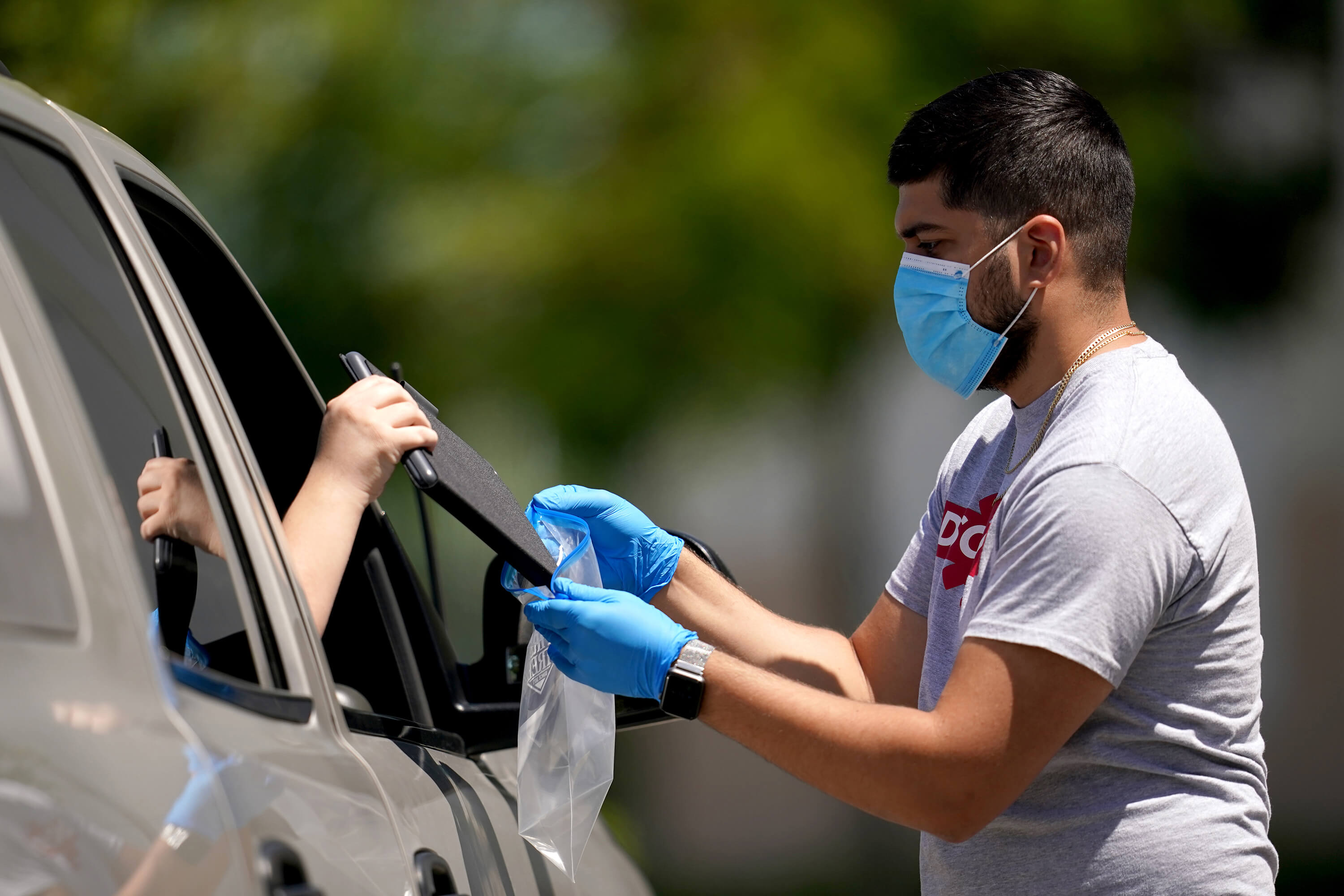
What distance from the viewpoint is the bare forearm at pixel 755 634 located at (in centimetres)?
238

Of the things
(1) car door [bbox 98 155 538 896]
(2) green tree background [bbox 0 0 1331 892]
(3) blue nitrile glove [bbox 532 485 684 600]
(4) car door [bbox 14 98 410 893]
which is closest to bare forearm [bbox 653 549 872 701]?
(3) blue nitrile glove [bbox 532 485 684 600]

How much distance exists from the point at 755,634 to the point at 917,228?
0.88 meters

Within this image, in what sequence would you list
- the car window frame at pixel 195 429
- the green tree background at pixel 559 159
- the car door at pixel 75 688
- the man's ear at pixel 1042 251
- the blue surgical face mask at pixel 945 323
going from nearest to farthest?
the car door at pixel 75 688 → the car window frame at pixel 195 429 → the man's ear at pixel 1042 251 → the blue surgical face mask at pixel 945 323 → the green tree background at pixel 559 159

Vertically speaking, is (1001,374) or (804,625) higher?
(1001,374)

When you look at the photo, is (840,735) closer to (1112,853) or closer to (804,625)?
(1112,853)

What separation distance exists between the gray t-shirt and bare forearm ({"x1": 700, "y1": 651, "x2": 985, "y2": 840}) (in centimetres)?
18

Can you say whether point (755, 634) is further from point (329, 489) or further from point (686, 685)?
point (329, 489)

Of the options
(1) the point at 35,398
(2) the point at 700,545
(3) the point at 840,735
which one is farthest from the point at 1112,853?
(1) the point at 35,398

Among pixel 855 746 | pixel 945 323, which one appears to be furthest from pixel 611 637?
pixel 945 323

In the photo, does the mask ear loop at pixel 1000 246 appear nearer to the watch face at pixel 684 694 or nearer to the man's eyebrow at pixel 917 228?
the man's eyebrow at pixel 917 228

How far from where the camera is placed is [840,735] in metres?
1.64

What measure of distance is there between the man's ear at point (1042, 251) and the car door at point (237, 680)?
131 centimetres

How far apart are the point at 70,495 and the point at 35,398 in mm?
92

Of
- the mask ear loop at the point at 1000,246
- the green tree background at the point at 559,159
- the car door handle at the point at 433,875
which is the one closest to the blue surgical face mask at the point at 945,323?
the mask ear loop at the point at 1000,246
